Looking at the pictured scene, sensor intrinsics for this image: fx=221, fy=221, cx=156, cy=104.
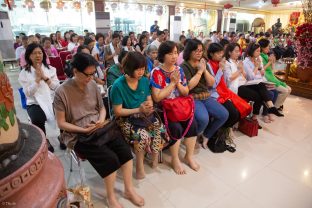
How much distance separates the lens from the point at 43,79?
2240 mm

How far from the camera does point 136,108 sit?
5.99 feet

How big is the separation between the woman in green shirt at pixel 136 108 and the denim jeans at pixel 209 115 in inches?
18.8

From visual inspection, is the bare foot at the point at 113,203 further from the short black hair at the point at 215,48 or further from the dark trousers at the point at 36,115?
the short black hair at the point at 215,48

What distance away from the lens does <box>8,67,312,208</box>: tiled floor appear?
1.76 m

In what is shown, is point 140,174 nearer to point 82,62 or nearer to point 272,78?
point 82,62

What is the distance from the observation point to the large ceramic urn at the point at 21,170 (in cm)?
67

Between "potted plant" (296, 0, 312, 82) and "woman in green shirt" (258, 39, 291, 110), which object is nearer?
"woman in green shirt" (258, 39, 291, 110)

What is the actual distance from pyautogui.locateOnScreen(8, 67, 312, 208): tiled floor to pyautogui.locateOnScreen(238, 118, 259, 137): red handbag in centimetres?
9

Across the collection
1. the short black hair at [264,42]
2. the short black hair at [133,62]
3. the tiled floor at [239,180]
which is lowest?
the tiled floor at [239,180]

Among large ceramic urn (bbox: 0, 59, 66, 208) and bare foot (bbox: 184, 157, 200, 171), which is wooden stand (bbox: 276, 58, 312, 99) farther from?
large ceramic urn (bbox: 0, 59, 66, 208)

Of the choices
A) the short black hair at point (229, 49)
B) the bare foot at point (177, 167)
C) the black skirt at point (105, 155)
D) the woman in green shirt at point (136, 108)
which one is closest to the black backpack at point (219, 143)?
the bare foot at point (177, 167)

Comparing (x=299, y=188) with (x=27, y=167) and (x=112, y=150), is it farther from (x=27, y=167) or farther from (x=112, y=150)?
(x=27, y=167)

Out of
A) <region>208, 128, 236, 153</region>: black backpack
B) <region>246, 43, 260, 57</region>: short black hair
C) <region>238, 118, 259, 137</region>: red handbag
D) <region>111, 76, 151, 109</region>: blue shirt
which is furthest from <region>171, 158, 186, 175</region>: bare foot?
<region>246, 43, 260, 57</region>: short black hair

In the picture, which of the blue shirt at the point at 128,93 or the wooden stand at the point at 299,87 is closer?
the blue shirt at the point at 128,93
